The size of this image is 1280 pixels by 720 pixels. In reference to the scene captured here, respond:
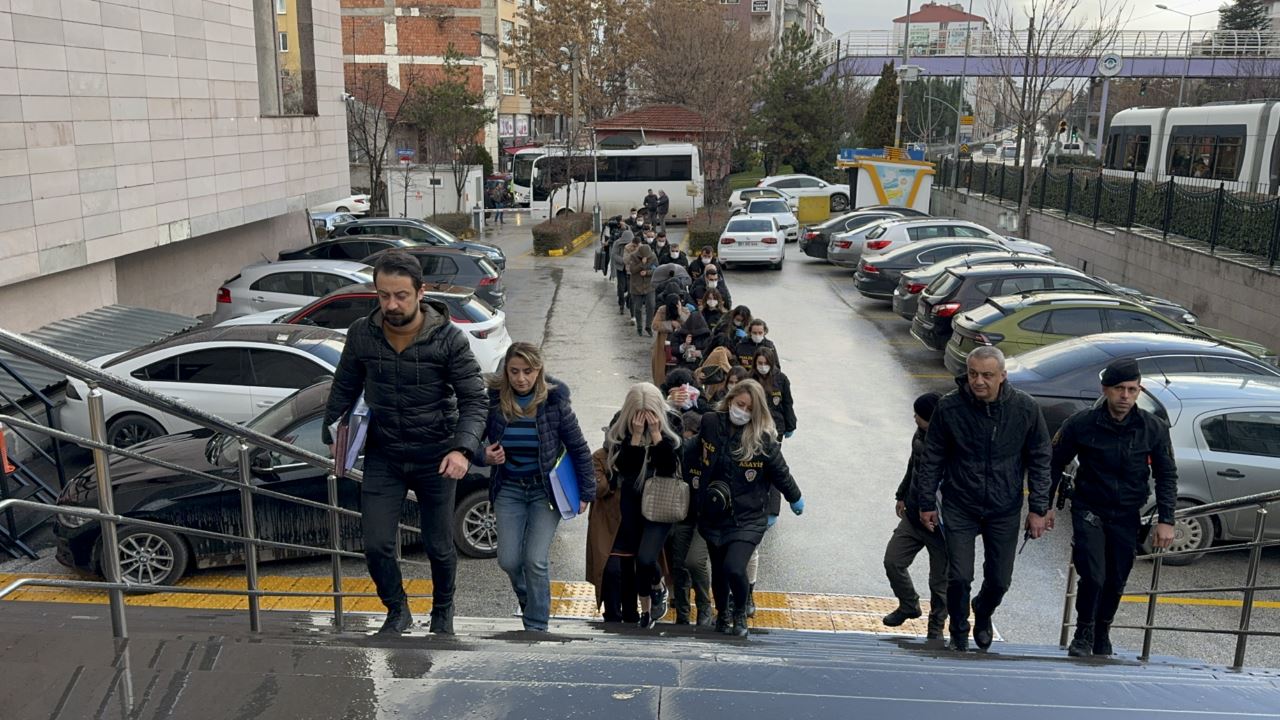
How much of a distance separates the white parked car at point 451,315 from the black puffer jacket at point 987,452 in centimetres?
836

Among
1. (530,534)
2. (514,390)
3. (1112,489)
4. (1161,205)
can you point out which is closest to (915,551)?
(1112,489)

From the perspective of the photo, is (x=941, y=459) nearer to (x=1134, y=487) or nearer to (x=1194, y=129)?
(x=1134, y=487)

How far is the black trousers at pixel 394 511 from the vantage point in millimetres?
4867

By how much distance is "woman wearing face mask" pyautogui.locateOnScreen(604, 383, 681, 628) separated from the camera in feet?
20.0

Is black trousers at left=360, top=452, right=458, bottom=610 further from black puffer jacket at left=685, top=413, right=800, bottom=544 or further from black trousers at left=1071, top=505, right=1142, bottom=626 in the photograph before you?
black trousers at left=1071, top=505, right=1142, bottom=626

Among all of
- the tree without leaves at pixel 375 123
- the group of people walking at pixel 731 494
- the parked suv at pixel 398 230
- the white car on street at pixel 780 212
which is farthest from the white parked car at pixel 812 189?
the group of people walking at pixel 731 494

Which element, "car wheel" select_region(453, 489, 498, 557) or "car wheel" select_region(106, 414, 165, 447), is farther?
"car wheel" select_region(106, 414, 165, 447)

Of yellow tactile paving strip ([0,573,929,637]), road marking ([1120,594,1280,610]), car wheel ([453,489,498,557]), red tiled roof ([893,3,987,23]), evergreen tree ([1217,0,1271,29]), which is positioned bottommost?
road marking ([1120,594,1280,610])

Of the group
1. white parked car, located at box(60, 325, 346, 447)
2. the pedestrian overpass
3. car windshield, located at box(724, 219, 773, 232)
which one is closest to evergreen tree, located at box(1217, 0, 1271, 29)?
the pedestrian overpass

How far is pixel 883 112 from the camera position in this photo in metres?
53.2

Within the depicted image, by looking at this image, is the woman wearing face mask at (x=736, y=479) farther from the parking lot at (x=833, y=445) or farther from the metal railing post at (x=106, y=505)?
the metal railing post at (x=106, y=505)

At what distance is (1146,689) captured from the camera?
13.4 feet

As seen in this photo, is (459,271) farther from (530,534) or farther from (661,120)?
(661,120)

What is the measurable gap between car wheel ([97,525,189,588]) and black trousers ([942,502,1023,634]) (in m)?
5.37
